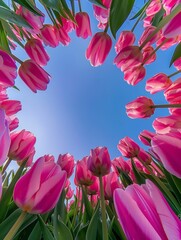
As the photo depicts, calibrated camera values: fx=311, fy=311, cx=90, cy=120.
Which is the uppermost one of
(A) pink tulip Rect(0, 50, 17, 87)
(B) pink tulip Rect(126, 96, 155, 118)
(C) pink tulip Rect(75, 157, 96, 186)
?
(A) pink tulip Rect(0, 50, 17, 87)

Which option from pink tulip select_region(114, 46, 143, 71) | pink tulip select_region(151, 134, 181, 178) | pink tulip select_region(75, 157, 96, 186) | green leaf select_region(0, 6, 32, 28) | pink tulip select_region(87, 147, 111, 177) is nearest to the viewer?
pink tulip select_region(151, 134, 181, 178)

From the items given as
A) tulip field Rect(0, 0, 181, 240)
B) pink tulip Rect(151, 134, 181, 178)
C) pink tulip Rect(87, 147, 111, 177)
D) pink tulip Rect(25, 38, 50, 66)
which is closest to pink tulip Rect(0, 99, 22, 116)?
tulip field Rect(0, 0, 181, 240)

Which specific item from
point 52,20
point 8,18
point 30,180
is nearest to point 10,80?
point 8,18

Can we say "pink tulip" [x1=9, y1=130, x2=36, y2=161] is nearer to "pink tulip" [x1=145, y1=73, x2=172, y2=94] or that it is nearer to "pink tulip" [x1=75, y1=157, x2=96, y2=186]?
"pink tulip" [x1=75, y1=157, x2=96, y2=186]

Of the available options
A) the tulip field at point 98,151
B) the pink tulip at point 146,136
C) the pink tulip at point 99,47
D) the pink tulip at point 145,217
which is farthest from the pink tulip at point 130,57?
the pink tulip at point 145,217

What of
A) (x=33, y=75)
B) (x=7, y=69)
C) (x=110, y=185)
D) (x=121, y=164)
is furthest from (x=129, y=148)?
(x=7, y=69)

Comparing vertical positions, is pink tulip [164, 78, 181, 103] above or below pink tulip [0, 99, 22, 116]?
below

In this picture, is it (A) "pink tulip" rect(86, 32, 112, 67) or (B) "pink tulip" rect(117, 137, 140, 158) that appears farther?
(B) "pink tulip" rect(117, 137, 140, 158)
